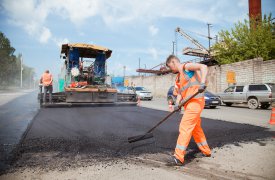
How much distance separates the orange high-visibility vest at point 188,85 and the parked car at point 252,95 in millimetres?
12177

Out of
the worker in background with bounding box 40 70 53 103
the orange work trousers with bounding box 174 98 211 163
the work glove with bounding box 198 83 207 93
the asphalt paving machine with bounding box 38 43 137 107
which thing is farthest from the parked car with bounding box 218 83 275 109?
the worker in background with bounding box 40 70 53 103

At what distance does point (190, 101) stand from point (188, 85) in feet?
0.94

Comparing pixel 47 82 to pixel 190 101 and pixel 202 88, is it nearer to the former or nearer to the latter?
pixel 190 101

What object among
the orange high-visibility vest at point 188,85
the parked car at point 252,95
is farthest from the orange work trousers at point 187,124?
the parked car at point 252,95

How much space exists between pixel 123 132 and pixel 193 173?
3027 mm

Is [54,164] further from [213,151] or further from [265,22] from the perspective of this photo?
[265,22]

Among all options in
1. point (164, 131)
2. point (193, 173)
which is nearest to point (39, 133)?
point (164, 131)

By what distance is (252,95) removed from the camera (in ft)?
47.4

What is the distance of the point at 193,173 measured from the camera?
295cm

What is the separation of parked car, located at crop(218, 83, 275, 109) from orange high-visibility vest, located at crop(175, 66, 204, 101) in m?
12.2

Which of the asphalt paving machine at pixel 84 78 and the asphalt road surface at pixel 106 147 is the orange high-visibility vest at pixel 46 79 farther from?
the asphalt road surface at pixel 106 147

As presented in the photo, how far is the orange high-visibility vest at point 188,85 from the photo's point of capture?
3549 mm

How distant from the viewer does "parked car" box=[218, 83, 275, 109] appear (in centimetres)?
1352

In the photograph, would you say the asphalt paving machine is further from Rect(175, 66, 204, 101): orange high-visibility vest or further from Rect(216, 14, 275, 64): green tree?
Rect(216, 14, 275, 64): green tree
